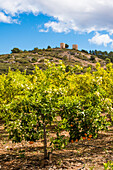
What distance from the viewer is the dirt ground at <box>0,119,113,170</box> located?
6977 millimetres

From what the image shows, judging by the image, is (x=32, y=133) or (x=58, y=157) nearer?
(x=32, y=133)

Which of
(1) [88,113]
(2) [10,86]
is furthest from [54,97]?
(2) [10,86]

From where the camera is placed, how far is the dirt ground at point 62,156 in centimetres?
698

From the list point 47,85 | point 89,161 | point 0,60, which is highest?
point 0,60

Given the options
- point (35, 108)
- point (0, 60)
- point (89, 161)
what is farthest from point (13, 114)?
point (0, 60)

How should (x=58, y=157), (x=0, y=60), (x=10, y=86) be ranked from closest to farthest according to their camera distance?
(x=58, y=157), (x=10, y=86), (x=0, y=60)

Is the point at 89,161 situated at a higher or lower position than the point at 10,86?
lower

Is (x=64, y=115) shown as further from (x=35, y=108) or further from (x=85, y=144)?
(x=85, y=144)

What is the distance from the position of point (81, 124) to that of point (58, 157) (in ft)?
7.61

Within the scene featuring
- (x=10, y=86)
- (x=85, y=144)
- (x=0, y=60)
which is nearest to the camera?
(x=85, y=144)

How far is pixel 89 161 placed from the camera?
23.9ft

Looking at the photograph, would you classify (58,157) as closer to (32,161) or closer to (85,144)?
(32,161)

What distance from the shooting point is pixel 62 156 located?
7.86 metres

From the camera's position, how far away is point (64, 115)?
6.61m
